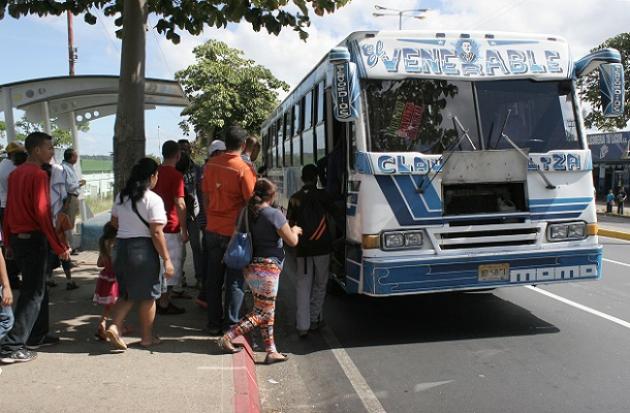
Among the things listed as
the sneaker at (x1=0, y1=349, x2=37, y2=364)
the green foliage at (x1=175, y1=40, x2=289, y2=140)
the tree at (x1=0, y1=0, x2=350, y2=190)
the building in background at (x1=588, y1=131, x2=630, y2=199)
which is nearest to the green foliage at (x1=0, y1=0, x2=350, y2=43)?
the tree at (x1=0, y1=0, x2=350, y2=190)

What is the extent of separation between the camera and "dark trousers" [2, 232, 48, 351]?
15.4ft

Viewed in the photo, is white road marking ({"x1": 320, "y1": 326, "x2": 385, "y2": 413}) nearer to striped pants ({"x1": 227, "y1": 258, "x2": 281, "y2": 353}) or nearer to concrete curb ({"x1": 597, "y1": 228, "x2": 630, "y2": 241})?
striped pants ({"x1": 227, "y1": 258, "x2": 281, "y2": 353})

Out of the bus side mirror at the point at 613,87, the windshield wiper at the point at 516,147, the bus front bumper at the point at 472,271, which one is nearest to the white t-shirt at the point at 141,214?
the bus front bumper at the point at 472,271

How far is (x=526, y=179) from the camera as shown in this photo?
18.8ft

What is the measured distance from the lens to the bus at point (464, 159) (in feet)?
18.0

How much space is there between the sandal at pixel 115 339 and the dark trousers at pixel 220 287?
3.14ft

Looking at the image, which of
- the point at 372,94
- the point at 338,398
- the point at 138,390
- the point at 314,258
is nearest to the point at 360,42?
the point at 372,94

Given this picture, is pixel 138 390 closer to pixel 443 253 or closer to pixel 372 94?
pixel 443 253

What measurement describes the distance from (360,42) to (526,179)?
7.10ft

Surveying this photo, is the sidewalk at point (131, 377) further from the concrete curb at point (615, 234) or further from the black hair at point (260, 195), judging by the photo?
the concrete curb at point (615, 234)

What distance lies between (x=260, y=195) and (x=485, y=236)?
2298 mm

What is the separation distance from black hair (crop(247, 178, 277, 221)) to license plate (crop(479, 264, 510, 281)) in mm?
2214

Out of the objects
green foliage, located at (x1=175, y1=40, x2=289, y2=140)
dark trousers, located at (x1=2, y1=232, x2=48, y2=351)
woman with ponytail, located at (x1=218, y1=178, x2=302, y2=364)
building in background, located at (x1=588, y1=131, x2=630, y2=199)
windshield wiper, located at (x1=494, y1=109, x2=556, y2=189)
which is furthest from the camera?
building in background, located at (x1=588, y1=131, x2=630, y2=199)

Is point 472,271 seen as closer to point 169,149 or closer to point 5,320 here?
point 169,149
